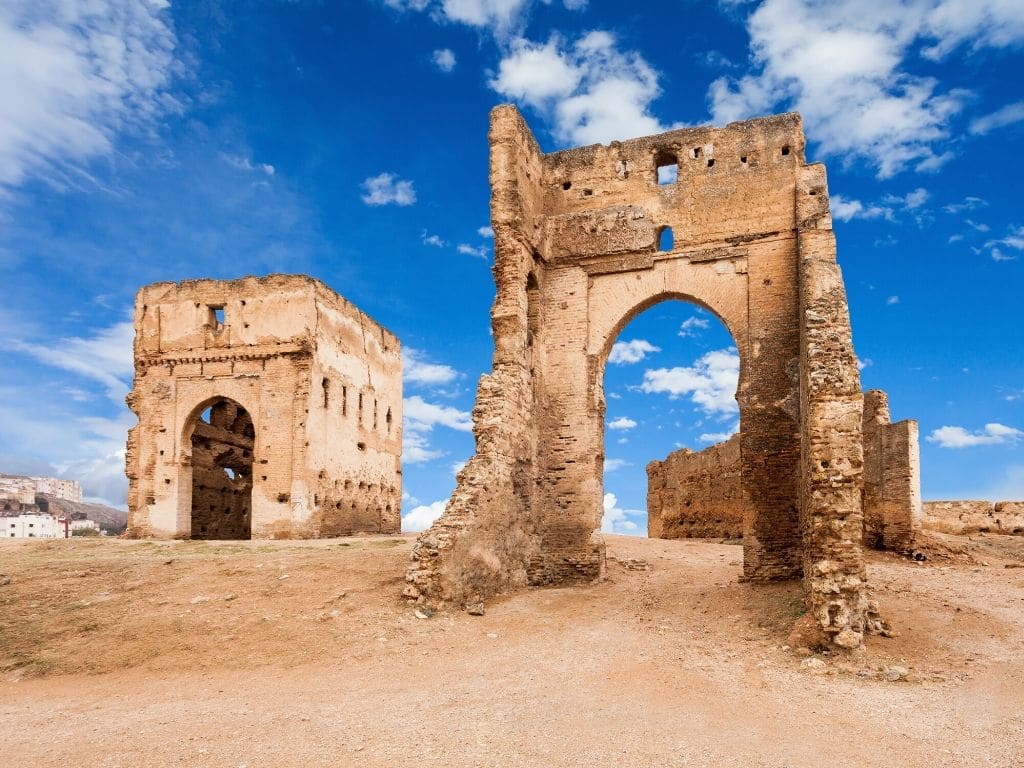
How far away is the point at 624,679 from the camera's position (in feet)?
25.8

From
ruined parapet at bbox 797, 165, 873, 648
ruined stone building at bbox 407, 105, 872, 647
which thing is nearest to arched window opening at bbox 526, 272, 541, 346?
ruined stone building at bbox 407, 105, 872, 647

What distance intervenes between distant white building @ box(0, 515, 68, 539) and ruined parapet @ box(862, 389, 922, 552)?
33005mm

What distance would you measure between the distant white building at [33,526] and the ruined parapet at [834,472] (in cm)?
3521

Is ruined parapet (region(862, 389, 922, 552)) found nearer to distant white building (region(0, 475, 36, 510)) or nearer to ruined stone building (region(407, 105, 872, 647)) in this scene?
ruined stone building (region(407, 105, 872, 647))

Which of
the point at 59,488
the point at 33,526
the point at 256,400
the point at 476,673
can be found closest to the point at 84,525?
the point at 33,526

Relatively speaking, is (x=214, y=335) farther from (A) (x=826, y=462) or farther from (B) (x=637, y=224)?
(A) (x=826, y=462)

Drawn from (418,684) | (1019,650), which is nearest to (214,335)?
(418,684)

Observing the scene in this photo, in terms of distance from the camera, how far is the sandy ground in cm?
615

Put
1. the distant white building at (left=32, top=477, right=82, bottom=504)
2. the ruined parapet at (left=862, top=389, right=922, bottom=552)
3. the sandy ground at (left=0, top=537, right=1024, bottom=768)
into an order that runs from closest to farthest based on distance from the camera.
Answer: the sandy ground at (left=0, top=537, right=1024, bottom=768) → the ruined parapet at (left=862, top=389, right=922, bottom=552) → the distant white building at (left=32, top=477, right=82, bottom=504)

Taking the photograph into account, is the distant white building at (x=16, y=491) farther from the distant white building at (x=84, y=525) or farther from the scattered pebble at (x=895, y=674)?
the scattered pebble at (x=895, y=674)

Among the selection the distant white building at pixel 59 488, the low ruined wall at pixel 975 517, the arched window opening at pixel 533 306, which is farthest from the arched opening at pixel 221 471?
the distant white building at pixel 59 488

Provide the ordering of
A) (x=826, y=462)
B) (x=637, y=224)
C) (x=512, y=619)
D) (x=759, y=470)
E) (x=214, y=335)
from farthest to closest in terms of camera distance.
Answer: (x=214, y=335) < (x=637, y=224) < (x=759, y=470) < (x=512, y=619) < (x=826, y=462)

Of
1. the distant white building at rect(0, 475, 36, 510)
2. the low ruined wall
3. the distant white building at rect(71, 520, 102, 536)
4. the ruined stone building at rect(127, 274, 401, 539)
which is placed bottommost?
the distant white building at rect(71, 520, 102, 536)

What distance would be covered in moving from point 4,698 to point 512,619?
5508 mm
